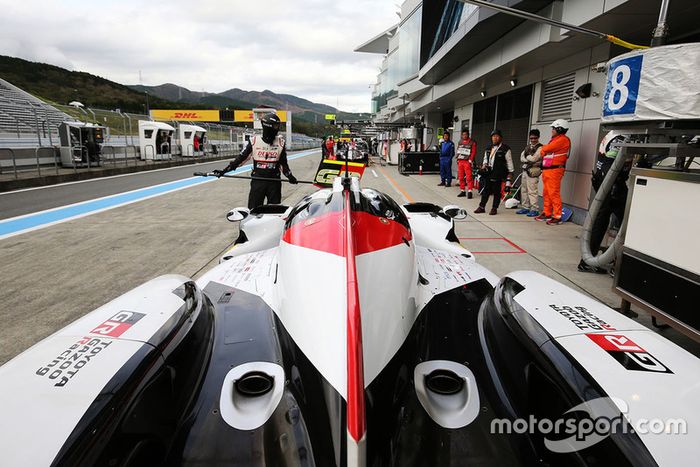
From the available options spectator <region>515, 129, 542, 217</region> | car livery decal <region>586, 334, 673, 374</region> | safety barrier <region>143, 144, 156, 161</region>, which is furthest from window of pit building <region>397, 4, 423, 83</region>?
car livery decal <region>586, 334, 673, 374</region>

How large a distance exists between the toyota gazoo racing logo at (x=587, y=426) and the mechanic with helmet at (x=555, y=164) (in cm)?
702

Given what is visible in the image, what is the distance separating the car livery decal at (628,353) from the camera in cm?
154

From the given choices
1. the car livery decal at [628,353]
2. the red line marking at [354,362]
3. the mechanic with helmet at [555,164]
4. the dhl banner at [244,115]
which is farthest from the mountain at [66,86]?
the car livery decal at [628,353]

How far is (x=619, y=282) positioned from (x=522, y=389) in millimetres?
2318

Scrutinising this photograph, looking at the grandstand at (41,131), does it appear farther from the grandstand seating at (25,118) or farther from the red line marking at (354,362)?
the red line marking at (354,362)

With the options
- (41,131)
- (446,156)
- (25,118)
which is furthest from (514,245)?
(25,118)

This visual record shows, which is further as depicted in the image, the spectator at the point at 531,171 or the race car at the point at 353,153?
the race car at the point at 353,153

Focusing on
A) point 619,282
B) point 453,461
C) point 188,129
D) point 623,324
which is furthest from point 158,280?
point 188,129

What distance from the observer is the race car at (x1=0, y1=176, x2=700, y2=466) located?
4.33 ft

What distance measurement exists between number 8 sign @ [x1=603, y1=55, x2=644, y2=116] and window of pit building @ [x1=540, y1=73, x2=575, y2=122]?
5570 mm

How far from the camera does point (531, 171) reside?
852 centimetres

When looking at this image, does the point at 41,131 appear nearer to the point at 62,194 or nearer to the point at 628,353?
the point at 62,194

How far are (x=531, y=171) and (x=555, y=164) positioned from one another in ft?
3.06

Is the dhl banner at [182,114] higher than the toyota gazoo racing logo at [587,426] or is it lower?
higher
